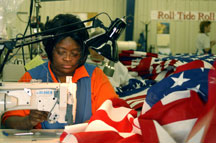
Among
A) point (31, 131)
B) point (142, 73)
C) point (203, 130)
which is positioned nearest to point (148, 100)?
point (203, 130)

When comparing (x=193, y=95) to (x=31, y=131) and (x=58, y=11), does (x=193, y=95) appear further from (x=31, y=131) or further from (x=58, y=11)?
(x=58, y=11)

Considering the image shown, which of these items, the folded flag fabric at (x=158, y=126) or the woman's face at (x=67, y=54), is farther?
the woman's face at (x=67, y=54)

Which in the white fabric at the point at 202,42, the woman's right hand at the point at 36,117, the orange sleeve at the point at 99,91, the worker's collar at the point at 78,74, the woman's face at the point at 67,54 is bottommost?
the woman's right hand at the point at 36,117

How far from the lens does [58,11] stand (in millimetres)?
6070

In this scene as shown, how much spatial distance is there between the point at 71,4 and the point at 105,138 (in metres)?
5.55

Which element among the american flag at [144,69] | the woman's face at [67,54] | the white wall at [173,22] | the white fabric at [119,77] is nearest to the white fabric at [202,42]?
the white wall at [173,22]

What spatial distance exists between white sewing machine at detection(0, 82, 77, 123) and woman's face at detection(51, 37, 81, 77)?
0.95 ft

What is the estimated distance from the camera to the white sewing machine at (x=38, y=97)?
1031 millimetres

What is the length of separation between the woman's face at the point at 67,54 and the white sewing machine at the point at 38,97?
11.4 inches

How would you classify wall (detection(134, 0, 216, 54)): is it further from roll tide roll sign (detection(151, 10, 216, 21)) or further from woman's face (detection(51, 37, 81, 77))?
woman's face (detection(51, 37, 81, 77))

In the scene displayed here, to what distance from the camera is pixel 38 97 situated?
42.1 inches

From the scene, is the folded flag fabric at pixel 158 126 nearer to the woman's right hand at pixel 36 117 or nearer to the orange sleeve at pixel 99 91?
the woman's right hand at pixel 36 117

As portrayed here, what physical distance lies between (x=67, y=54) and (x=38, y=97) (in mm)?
368

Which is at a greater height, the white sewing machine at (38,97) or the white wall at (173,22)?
the white wall at (173,22)
